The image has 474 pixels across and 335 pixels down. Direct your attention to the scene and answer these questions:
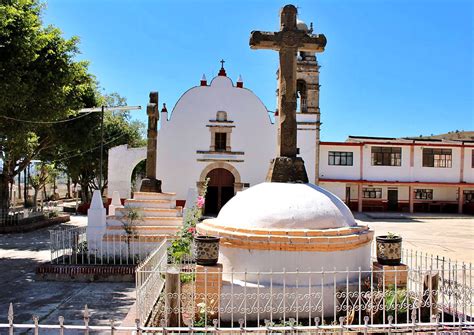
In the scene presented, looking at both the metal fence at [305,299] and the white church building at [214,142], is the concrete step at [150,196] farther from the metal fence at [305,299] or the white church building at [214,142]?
the white church building at [214,142]

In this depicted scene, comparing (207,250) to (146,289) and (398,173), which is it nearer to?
(146,289)

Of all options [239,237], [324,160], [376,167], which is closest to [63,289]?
[239,237]

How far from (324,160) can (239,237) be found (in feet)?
78.3

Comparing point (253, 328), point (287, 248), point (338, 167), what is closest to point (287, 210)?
point (287, 248)

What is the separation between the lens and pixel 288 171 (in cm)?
681

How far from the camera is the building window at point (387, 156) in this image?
29.4m

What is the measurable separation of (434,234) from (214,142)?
12.6 meters

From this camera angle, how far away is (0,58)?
32.5ft

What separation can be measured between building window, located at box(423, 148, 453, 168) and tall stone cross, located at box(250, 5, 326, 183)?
85.4 feet

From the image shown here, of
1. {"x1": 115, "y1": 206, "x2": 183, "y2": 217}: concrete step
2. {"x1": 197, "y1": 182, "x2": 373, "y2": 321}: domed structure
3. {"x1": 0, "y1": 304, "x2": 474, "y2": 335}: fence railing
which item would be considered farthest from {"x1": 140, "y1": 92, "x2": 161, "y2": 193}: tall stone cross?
{"x1": 0, "y1": 304, "x2": 474, "y2": 335}: fence railing

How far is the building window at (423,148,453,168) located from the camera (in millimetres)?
29906

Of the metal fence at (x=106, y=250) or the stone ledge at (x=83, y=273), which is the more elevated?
the metal fence at (x=106, y=250)

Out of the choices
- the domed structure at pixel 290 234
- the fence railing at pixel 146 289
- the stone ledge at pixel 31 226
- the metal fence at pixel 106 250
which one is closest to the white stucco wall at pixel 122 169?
the stone ledge at pixel 31 226

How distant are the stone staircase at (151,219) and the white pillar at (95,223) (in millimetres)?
217
